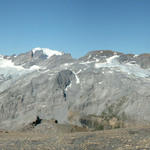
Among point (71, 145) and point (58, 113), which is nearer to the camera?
point (71, 145)

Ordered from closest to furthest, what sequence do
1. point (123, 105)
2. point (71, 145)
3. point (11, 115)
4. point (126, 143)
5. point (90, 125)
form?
1. point (126, 143)
2. point (71, 145)
3. point (90, 125)
4. point (123, 105)
5. point (11, 115)

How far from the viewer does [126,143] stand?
18.2 metres

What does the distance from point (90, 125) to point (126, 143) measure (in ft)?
428

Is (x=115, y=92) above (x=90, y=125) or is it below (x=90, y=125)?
above

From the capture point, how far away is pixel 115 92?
187125 mm

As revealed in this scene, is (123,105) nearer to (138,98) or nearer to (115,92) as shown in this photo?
(138,98)

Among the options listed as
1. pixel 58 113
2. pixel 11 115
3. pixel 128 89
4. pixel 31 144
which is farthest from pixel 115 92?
pixel 31 144

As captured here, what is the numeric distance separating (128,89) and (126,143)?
170m

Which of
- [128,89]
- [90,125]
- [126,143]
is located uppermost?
[128,89]

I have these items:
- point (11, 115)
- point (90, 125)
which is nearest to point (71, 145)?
point (90, 125)

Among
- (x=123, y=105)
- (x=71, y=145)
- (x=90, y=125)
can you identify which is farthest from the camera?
(x=123, y=105)

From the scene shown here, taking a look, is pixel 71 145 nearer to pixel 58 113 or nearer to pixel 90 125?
pixel 90 125

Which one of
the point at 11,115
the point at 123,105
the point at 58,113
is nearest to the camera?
the point at 123,105

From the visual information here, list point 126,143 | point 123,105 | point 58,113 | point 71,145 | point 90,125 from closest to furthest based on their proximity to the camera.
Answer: point 126,143 < point 71,145 < point 90,125 < point 123,105 < point 58,113
